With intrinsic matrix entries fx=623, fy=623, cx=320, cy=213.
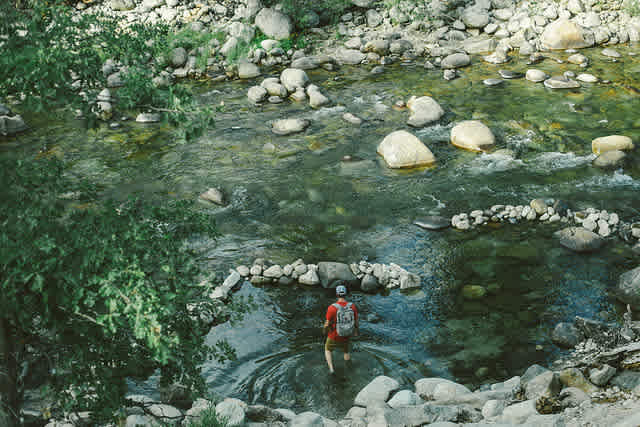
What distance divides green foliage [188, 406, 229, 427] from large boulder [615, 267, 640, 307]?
6170 mm

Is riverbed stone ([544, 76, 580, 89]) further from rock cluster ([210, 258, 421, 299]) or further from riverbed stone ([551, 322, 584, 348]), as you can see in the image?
riverbed stone ([551, 322, 584, 348])

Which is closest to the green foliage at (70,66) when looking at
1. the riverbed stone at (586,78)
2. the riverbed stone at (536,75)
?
the riverbed stone at (536,75)

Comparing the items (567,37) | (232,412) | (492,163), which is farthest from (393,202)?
(567,37)

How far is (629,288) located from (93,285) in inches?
305

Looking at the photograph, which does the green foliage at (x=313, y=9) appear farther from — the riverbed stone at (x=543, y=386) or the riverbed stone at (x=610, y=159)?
the riverbed stone at (x=543, y=386)

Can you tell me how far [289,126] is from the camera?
15617mm

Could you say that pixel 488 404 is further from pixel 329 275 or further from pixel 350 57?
pixel 350 57

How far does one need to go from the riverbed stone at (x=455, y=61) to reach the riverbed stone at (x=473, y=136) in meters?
5.02

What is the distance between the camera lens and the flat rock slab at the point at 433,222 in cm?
1132

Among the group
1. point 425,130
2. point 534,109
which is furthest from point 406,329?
point 534,109

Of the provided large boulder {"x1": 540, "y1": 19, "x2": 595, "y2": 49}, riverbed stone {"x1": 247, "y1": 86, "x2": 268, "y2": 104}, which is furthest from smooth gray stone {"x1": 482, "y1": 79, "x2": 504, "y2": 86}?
riverbed stone {"x1": 247, "y1": 86, "x2": 268, "y2": 104}

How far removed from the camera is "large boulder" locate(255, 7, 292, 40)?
21.6m

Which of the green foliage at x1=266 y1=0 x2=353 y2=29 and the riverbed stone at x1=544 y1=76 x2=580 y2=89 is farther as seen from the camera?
the green foliage at x1=266 y1=0 x2=353 y2=29

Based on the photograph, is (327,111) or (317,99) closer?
(327,111)
